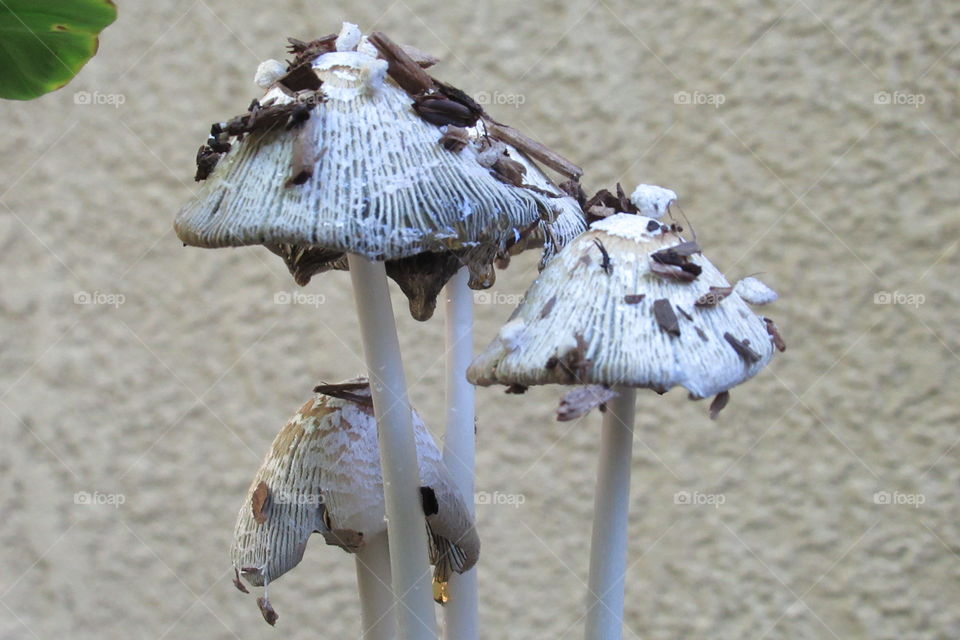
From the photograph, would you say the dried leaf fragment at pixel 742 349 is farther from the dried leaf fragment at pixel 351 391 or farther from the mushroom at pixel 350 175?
the dried leaf fragment at pixel 351 391

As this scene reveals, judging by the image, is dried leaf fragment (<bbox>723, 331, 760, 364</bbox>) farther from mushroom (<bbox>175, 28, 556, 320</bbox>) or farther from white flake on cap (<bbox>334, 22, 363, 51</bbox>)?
white flake on cap (<bbox>334, 22, 363, 51</bbox>)

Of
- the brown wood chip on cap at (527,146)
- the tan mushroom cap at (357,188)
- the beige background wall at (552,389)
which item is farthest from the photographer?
the beige background wall at (552,389)

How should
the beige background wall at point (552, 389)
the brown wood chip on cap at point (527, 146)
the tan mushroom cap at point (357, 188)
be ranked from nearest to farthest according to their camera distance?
the tan mushroom cap at point (357, 188) < the brown wood chip on cap at point (527, 146) < the beige background wall at point (552, 389)

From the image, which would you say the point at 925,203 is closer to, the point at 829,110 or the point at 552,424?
the point at 829,110

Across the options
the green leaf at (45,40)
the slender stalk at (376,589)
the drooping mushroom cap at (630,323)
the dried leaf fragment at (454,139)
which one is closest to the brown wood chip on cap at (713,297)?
the drooping mushroom cap at (630,323)

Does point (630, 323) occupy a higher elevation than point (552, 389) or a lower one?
higher

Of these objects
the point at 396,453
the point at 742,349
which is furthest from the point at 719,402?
the point at 396,453

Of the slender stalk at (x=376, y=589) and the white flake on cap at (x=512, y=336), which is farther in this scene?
the slender stalk at (x=376, y=589)

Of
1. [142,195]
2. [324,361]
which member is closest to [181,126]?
[142,195]

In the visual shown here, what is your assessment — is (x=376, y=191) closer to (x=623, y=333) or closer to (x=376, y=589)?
(x=623, y=333)
